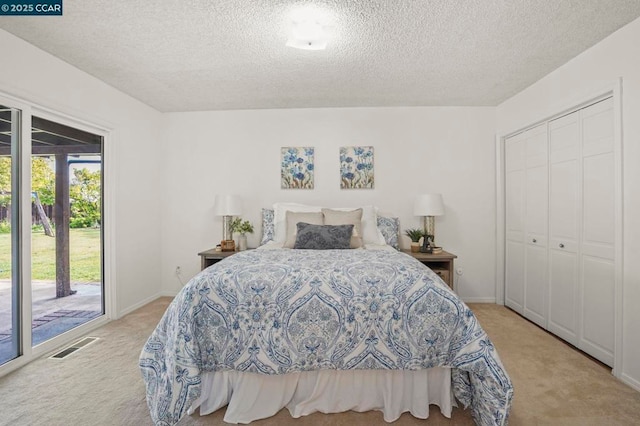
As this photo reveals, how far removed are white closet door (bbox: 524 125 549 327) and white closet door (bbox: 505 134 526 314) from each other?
0.09 m

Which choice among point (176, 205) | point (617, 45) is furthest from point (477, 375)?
point (176, 205)

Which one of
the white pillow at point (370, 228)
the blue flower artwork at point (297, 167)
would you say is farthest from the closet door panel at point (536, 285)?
the blue flower artwork at point (297, 167)

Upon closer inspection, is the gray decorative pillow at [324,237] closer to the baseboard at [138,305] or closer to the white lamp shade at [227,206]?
the white lamp shade at [227,206]

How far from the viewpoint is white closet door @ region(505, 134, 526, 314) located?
343 centimetres

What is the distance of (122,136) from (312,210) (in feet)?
7.28

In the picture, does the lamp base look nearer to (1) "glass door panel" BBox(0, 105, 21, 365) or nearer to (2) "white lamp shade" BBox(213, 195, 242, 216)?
(2) "white lamp shade" BBox(213, 195, 242, 216)

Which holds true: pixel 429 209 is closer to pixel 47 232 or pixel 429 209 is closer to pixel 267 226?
pixel 267 226

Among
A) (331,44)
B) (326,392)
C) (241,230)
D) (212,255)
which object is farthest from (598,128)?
(212,255)

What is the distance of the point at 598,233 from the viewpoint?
2.44m

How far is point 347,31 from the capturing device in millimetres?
2270

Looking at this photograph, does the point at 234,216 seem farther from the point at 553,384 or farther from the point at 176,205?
the point at 553,384

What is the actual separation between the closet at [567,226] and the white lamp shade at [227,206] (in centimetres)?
319

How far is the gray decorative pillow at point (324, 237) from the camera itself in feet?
9.47

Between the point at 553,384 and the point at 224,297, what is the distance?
2.21 metres
